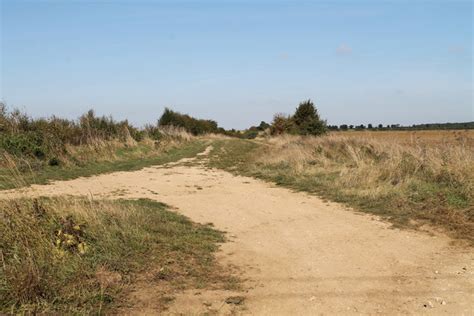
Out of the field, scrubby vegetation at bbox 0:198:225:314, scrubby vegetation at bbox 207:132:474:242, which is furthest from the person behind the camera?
scrubby vegetation at bbox 207:132:474:242

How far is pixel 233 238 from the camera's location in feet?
23.9

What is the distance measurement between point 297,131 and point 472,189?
2925 cm

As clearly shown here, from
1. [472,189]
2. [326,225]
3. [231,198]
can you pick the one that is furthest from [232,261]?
[472,189]

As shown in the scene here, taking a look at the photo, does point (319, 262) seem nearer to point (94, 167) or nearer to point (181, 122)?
point (94, 167)

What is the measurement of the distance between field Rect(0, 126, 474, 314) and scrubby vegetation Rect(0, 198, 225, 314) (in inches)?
0.7

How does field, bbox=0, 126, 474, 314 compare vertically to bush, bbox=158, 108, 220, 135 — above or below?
below

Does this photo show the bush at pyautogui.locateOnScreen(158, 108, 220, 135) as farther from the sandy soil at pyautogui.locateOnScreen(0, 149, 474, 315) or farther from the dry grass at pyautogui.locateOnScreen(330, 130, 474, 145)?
the sandy soil at pyautogui.locateOnScreen(0, 149, 474, 315)

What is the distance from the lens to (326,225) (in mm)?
8219

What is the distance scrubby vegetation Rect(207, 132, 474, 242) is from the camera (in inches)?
335

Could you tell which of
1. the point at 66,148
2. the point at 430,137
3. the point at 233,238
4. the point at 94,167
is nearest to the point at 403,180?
the point at 233,238

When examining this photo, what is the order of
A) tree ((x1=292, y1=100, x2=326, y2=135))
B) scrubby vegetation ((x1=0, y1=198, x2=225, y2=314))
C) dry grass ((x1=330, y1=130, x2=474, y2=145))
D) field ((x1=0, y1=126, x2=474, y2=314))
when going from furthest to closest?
tree ((x1=292, y1=100, x2=326, y2=135)) → dry grass ((x1=330, y1=130, x2=474, y2=145)) → field ((x1=0, y1=126, x2=474, y2=314)) → scrubby vegetation ((x1=0, y1=198, x2=225, y2=314))

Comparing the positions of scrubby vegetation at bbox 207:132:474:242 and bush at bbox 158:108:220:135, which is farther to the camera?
bush at bbox 158:108:220:135

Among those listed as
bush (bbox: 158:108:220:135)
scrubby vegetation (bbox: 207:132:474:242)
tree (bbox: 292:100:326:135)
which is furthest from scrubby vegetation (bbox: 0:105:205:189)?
bush (bbox: 158:108:220:135)

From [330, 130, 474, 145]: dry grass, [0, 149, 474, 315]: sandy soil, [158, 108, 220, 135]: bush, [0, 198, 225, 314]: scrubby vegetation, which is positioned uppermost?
[158, 108, 220, 135]: bush
